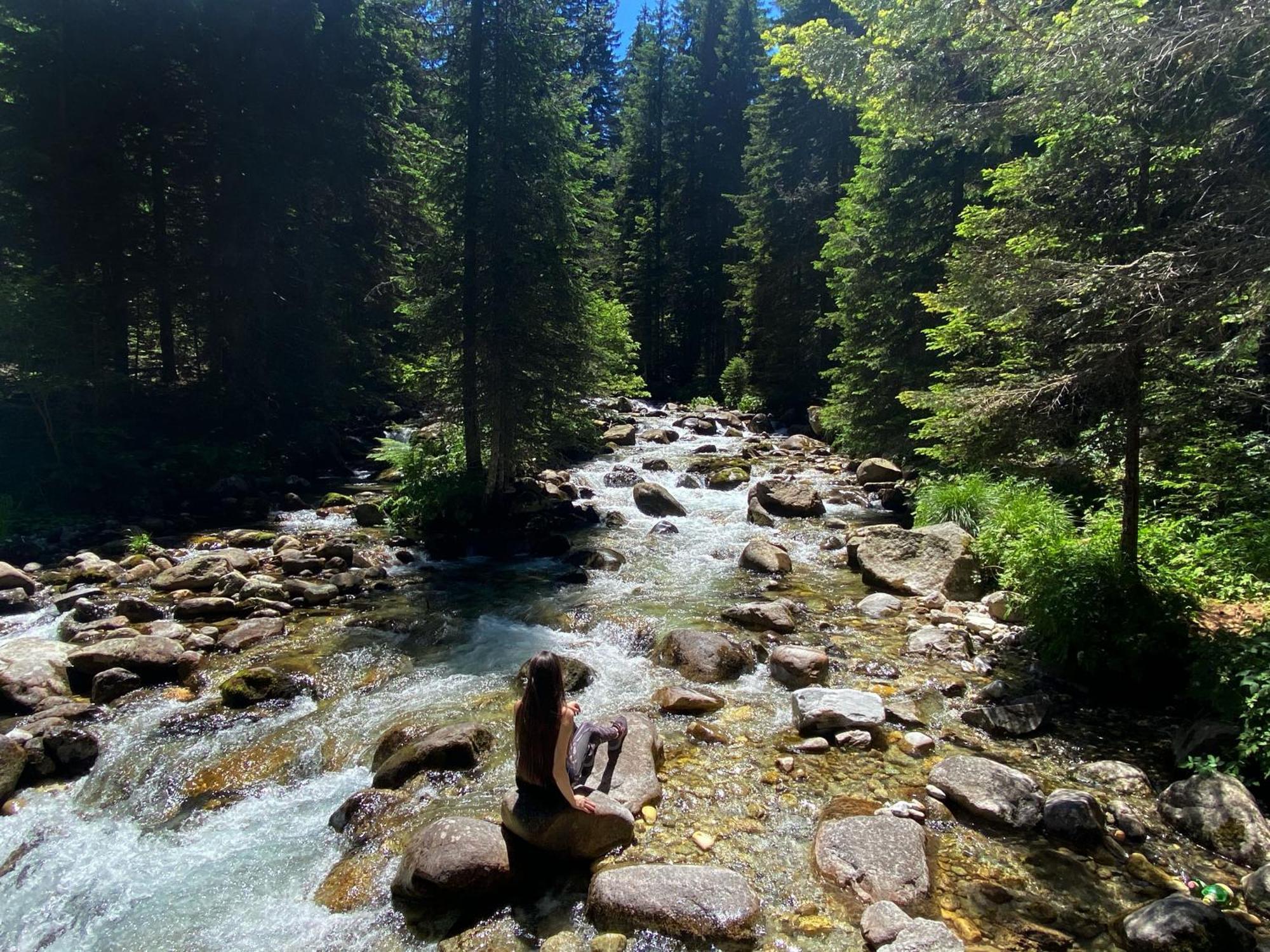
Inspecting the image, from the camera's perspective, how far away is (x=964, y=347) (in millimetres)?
12523

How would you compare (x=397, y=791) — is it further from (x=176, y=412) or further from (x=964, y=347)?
(x=176, y=412)

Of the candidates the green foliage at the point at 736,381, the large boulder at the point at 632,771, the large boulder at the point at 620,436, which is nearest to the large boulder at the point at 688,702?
the large boulder at the point at 632,771

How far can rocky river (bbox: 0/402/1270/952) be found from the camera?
443cm

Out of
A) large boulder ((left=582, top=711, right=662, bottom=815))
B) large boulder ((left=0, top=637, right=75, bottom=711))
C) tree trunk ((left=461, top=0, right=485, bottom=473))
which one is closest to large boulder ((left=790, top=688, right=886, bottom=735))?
large boulder ((left=582, top=711, right=662, bottom=815))

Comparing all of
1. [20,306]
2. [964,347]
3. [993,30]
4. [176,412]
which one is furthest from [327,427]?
[993,30]

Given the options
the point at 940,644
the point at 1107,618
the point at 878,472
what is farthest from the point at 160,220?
the point at 1107,618

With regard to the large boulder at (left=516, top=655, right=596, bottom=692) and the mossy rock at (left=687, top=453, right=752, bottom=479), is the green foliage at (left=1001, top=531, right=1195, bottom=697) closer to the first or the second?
the large boulder at (left=516, top=655, right=596, bottom=692)

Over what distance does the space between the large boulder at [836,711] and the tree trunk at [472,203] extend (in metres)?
10.6

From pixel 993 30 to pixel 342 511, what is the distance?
633 inches

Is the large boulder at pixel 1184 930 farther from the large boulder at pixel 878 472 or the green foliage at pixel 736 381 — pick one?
the green foliage at pixel 736 381

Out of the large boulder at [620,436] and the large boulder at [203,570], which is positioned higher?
the large boulder at [620,436]

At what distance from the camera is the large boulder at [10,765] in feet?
19.4

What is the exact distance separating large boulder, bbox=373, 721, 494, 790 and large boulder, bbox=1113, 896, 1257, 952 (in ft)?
16.6

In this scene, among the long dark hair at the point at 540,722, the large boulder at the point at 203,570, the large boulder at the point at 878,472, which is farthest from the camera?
the large boulder at the point at 878,472
